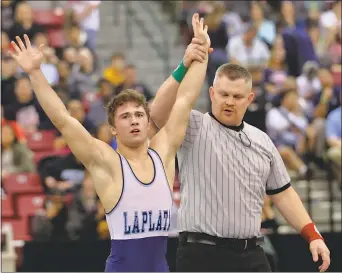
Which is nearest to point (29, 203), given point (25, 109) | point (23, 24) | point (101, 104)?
point (25, 109)

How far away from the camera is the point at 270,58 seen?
13.0m

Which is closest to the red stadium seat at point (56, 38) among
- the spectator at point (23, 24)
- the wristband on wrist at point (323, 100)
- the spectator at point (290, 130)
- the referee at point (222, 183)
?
the spectator at point (23, 24)

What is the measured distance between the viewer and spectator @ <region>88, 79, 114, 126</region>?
11.6 meters

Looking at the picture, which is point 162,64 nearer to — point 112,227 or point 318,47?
point 318,47

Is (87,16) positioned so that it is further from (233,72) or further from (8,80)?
(233,72)

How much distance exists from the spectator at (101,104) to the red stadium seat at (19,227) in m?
1.59

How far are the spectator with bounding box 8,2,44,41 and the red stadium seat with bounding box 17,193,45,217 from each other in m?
2.75

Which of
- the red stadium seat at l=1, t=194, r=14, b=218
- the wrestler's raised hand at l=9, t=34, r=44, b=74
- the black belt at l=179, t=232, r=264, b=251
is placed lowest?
the red stadium seat at l=1, t=194, r=14, b=218

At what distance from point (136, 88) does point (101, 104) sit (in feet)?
1.70

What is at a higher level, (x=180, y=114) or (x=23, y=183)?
(x=180, y=114)

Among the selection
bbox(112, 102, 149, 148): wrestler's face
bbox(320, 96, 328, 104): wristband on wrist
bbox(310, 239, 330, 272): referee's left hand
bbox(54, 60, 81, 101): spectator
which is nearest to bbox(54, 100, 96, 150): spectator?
bbox(54, 60, 81, 101): spectator

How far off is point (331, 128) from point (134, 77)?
276 cm

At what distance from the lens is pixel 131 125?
17.9 ft

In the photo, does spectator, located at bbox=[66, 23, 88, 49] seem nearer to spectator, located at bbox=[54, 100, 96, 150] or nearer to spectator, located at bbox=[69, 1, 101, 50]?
spectator, located at bbox=[69, 1, 101, 50]
